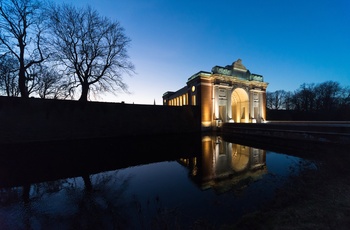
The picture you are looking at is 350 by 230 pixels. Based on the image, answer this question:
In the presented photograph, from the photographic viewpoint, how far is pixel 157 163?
25.5 ft

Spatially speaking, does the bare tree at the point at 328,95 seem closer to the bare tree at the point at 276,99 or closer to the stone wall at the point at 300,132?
the bare tree at the point at 276,99

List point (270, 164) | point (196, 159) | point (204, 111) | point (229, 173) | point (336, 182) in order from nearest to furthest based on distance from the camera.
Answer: point (336, 182) → point (229, 173) → point (270, 164) → point (196, 159) → point (204, 111)

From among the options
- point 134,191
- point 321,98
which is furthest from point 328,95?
point 134,191

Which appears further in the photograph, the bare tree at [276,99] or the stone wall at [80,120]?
the bare tree at [276,99]

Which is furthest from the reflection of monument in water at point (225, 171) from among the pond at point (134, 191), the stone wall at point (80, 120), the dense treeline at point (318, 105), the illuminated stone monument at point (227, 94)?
the dense treeline at point (318, 105)

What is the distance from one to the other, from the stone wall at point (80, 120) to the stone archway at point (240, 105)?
12.7 m

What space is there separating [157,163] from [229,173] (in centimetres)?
354

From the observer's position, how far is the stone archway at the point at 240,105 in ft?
93.2

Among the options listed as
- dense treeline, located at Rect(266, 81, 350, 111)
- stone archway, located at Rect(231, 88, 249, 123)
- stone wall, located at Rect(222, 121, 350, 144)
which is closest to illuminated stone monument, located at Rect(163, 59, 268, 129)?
stone archway, located at Rect(231, 88, 249, 123)

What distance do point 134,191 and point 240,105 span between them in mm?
29472

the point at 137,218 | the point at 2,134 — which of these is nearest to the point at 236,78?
the point at 137,218

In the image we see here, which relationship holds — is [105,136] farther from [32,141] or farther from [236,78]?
[236,78]

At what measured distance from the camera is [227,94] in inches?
1022

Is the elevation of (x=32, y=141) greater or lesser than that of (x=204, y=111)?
lesser
